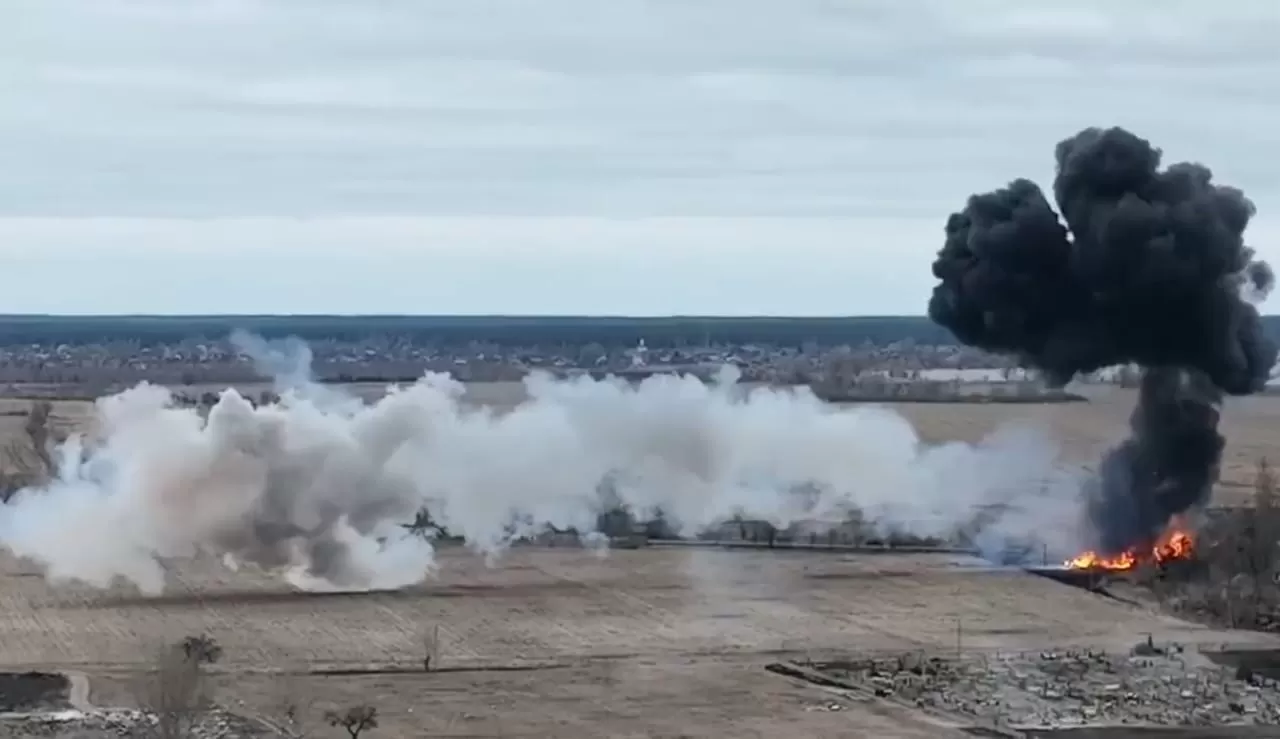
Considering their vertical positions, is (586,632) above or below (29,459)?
below

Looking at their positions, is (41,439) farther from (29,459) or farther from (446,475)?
(446,475)

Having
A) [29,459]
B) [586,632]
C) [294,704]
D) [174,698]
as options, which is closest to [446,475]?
[586,632]

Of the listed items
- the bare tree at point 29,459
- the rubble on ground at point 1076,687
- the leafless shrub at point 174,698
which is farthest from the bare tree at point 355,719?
the bare tree at point 29,459

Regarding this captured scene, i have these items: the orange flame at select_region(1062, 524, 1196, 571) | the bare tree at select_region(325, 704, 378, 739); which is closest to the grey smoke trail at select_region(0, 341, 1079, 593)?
the orange flame at select_region(1062, 524, 1196, 571)

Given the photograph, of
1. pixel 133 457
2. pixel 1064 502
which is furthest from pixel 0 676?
pixel 1064 502

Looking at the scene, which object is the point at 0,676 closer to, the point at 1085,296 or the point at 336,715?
the point at 336,715
